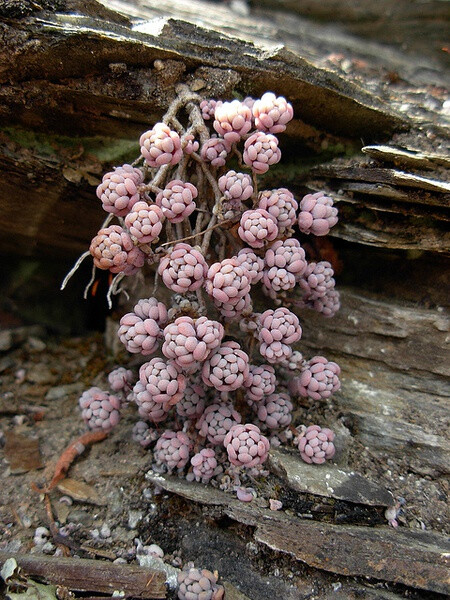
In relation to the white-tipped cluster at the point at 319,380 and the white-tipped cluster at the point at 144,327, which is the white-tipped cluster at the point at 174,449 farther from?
the white-tipped cluster at the point at 319,380

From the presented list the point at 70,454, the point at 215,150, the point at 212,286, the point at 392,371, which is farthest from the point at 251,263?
the point at 70,454

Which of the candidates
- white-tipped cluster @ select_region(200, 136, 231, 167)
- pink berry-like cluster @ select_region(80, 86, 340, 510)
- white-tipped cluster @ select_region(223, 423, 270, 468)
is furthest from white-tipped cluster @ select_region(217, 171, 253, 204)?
white-tipped cluster @ select_region(223, 423, 270, 468)

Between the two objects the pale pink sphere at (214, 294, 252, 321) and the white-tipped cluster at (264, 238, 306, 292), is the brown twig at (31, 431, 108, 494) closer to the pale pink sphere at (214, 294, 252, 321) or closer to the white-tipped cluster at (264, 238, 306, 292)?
the pale pink sphere at (214, 294, 252, 321)

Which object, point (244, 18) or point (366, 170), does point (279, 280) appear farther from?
point (244, 18)

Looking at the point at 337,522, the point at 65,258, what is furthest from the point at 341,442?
the point at 65,258

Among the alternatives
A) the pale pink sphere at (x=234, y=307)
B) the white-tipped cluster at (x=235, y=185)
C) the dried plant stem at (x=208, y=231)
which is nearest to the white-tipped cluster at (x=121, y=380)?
the pale pink sphere at (x=234, y=307)

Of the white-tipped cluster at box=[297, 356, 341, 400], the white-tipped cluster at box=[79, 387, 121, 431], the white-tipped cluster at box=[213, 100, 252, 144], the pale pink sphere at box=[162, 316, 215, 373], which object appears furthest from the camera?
the white-tipped cluster at box=[79, 387, 121, 431]
